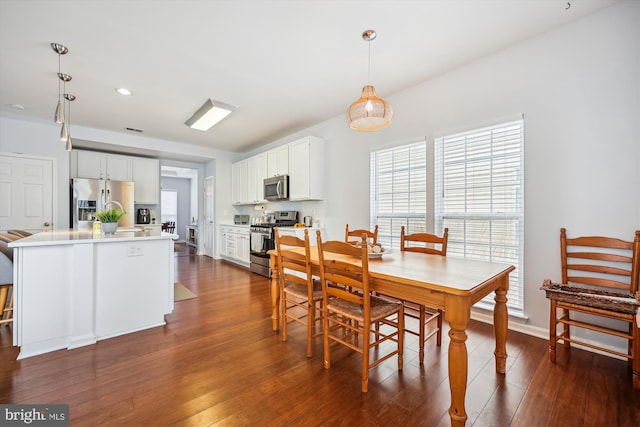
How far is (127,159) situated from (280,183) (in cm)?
365

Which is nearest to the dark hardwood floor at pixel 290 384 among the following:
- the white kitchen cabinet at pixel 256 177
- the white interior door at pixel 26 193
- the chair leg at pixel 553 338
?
the chair leg at pixel 553 338

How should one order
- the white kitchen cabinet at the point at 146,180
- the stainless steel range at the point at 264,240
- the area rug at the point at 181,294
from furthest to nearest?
the white kitchen cabinet at the point at 146,180
the stainless steel range at the point at 264,240
the area rug at the point at 181,294

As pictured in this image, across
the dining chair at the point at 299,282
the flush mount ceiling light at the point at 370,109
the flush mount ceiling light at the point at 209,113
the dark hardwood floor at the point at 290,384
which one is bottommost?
the dark hardwood floor at the point at 290,384

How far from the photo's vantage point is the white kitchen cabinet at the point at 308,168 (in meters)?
4.46

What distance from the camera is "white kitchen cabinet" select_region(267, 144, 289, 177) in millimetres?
4949

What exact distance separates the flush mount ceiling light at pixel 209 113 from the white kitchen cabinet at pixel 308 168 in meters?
1.24

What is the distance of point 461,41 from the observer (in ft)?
8.21

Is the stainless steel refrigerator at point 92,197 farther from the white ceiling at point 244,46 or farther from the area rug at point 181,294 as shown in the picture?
the area rug at point 181,294

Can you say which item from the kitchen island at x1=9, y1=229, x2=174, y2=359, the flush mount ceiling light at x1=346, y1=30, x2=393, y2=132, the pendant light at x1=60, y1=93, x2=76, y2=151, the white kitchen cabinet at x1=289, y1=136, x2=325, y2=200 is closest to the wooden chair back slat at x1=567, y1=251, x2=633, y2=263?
the flush mount ceiling light at x1=346, y1=30, x2=393, y2=132

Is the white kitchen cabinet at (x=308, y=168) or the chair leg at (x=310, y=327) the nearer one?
the chair leg at (x=310, y=327)

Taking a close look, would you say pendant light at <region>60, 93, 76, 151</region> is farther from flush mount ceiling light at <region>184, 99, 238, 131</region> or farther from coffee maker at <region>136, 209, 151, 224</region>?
coffee maker at <region>136, 209, 151, 224</region>

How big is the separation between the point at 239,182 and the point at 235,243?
1.52 metres

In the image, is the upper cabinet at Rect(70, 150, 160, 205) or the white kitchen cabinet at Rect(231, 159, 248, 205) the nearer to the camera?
the upper cabinet at Rect(70, 150, 160, 205)

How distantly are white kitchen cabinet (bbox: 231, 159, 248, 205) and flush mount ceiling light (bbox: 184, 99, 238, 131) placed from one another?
6.10ft
